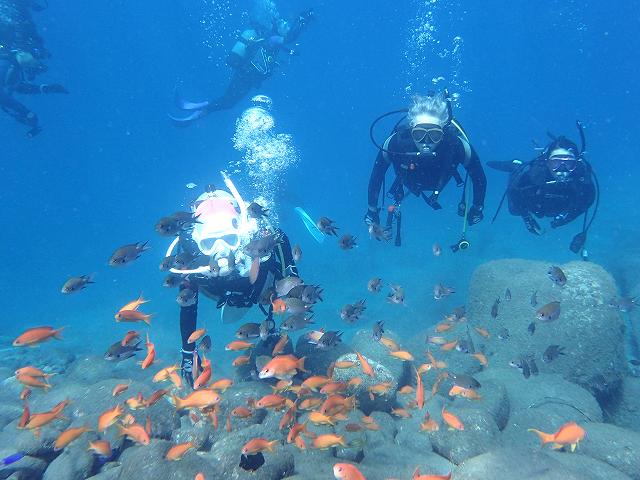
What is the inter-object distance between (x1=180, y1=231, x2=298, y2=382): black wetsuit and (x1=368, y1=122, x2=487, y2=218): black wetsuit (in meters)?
3.19

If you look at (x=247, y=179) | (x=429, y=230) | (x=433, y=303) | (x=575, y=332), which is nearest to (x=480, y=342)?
(x=575, y=332)

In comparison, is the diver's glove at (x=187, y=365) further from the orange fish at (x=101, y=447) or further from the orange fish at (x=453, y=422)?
the orange fish at (x=453, y=422)

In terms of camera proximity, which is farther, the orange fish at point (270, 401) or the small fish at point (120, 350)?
the small fish at point (120, 350)

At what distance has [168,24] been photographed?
3679 inches

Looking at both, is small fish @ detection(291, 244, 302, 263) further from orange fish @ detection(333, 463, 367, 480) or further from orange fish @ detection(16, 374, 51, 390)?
orange fish @ detection(16, 374, 51, 390)

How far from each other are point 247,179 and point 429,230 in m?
17.1

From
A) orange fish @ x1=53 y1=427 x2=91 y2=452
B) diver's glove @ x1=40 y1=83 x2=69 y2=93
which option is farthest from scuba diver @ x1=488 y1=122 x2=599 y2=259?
diver's glove @ x1=40 y1=83 x2=69 y2=93

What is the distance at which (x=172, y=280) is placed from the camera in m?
5.40

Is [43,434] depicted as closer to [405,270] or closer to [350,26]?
[405,270]

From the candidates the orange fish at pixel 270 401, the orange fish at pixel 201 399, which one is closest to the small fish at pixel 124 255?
the orange fish at pixel 201 399

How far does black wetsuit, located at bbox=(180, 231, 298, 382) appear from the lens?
18.1 ft

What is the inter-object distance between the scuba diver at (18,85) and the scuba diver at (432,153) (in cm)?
1401

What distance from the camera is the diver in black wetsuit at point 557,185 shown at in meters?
8.72

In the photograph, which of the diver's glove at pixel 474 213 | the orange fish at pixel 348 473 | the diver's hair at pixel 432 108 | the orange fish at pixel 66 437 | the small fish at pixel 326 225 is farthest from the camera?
the diver's glove at pixel 474 213
